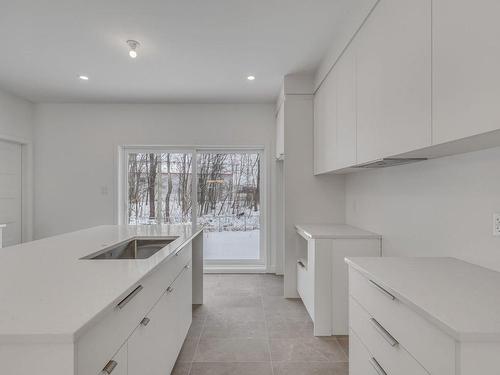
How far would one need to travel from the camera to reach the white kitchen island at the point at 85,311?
727 mm

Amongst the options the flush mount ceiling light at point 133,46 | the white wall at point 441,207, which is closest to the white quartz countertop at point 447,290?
the white wall at point 441,207

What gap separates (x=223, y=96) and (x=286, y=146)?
1.34 metres

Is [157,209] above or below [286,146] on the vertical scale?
below

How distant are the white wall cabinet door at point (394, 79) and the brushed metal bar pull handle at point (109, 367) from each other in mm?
1543

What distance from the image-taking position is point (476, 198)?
1335mm

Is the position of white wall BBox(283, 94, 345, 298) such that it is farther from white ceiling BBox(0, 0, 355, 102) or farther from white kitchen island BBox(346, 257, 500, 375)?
white kitchen island BBox(346, 257, 500, 375)

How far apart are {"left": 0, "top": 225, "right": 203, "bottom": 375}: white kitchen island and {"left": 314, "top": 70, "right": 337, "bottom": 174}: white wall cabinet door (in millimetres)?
1605

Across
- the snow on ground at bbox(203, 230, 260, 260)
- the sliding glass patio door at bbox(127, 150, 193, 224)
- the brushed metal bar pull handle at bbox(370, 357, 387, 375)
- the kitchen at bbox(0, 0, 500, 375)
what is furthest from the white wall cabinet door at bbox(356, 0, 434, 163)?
the sliding glass patio door at bbox(127, 150, 193, 224)

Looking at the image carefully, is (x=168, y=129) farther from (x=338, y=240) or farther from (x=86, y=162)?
(x=338, y=240)

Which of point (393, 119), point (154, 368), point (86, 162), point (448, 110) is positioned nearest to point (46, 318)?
point (154, 368)

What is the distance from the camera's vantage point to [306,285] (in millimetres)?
2703

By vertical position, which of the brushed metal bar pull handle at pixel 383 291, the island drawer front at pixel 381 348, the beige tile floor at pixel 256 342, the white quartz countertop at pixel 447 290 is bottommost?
the beige tile floor at pixel 256 342

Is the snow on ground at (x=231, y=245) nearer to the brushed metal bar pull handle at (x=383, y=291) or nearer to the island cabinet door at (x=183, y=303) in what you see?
the island cabinet door at (x=183, y=303)

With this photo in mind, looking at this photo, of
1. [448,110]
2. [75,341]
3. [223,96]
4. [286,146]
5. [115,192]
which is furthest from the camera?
[115,192]
